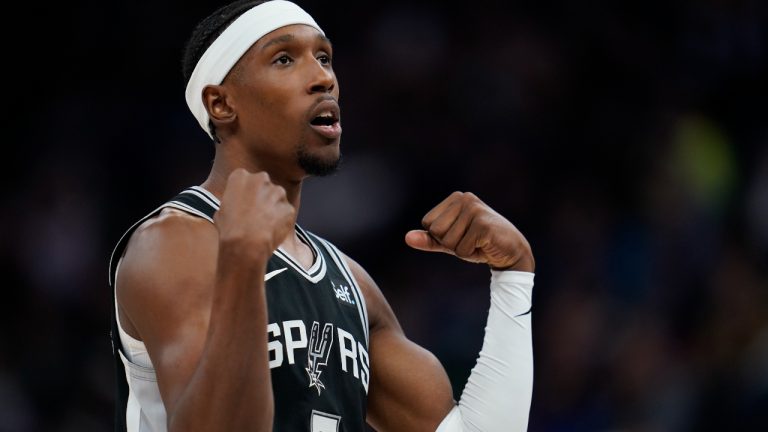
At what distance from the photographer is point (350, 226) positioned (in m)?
8.37

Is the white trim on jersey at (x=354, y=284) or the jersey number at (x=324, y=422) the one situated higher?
the white trim on jersey at (x=354, y=284)

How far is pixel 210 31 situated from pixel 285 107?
398 millimetres

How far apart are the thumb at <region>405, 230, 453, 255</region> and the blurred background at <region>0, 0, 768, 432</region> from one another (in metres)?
3.27

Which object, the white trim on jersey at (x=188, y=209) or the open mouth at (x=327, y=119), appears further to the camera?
the open mouth at (x=327, y=119)

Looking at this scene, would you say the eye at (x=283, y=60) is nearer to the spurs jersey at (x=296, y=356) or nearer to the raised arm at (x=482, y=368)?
the spurs jersey at (x=296, y=356)

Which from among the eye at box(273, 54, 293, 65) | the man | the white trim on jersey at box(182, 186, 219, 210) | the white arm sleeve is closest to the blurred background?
the white arm sleeve

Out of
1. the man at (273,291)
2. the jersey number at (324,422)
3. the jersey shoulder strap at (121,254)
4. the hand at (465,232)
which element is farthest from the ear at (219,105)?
the jersey number at (324,422)

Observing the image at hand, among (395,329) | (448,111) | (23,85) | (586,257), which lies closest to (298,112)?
(395,329)

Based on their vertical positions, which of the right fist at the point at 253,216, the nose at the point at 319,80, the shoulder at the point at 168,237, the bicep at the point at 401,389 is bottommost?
the bicep at the point at 401,389

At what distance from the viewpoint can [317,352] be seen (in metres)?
3.47

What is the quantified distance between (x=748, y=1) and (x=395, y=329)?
5.07 m

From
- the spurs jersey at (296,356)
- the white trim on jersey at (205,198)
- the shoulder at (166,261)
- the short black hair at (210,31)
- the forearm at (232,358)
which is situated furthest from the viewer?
the short black hair at (210,31)

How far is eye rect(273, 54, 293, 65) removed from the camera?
3.71 meters

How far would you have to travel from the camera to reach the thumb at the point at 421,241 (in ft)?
12.1
